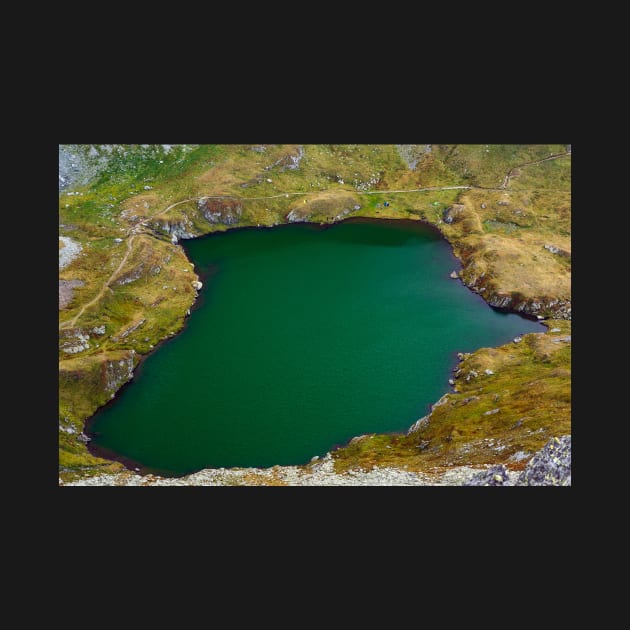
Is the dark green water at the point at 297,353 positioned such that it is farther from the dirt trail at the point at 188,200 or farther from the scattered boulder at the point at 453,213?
the dirt trail at the point at 188,200

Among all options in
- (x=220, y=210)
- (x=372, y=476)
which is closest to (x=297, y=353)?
(x=372, y=476)

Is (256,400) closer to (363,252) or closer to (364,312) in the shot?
(364,312)

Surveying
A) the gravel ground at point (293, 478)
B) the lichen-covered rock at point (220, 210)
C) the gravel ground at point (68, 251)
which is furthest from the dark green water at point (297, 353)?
the gravel ground at point (68, 251)

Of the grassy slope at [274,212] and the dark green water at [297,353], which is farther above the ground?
the grassy slope at [274,212]

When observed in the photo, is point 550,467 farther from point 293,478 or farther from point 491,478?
point 293,478

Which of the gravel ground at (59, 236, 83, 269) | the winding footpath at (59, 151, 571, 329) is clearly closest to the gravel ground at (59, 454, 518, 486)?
the winding footpath at (59, 151, 571, 329)
